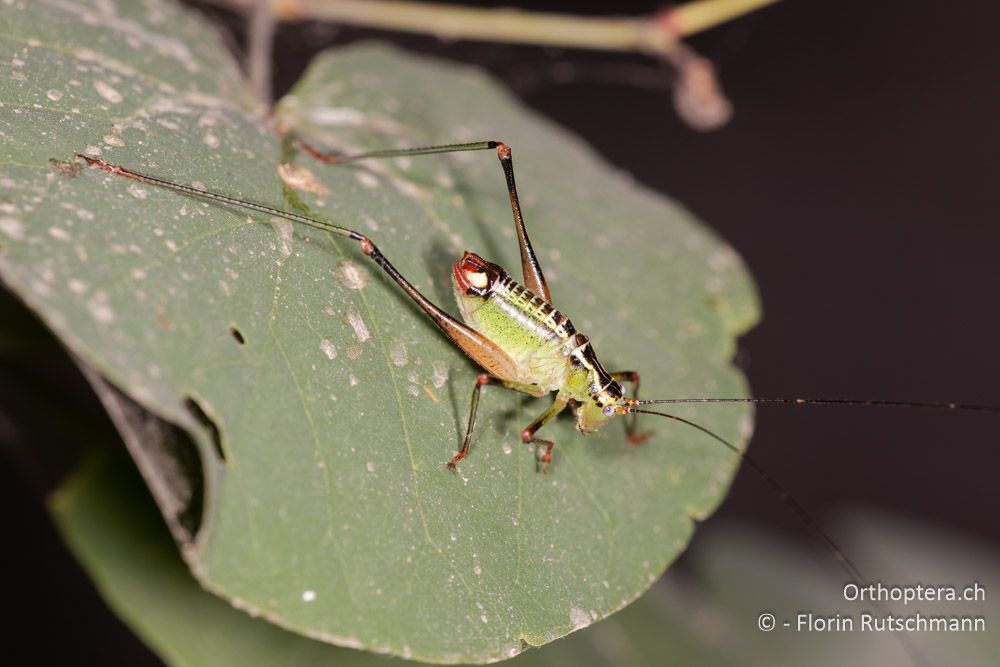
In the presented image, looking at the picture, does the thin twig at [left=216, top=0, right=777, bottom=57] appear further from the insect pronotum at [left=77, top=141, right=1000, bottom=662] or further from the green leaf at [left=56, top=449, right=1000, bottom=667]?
the green leaf at [left=56, top=449, right=1000, bottom=667]

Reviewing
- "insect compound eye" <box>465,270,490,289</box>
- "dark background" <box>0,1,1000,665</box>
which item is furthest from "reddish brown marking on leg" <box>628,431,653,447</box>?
"dark background" <box>0,1,1000,665</box>

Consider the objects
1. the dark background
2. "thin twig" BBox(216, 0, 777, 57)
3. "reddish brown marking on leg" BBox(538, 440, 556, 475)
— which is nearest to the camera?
"reddish brown marking on leg" BBox(538, 440, 556, 475)

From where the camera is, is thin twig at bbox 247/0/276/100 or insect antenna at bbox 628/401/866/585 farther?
thin twig at bbox 247/0/276/100

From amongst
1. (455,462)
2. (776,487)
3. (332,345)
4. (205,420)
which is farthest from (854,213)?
(205,420)

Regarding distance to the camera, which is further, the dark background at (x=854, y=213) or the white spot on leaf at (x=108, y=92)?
the dark background at (x=854, y=213)

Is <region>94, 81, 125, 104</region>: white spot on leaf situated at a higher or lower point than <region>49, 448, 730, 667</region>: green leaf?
higher

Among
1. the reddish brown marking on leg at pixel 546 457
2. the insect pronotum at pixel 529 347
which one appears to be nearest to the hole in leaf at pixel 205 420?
the insect pronotum at pixel 529 347

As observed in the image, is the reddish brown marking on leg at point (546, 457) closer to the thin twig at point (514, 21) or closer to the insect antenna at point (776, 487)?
the insect antenna at point (776, 487)
